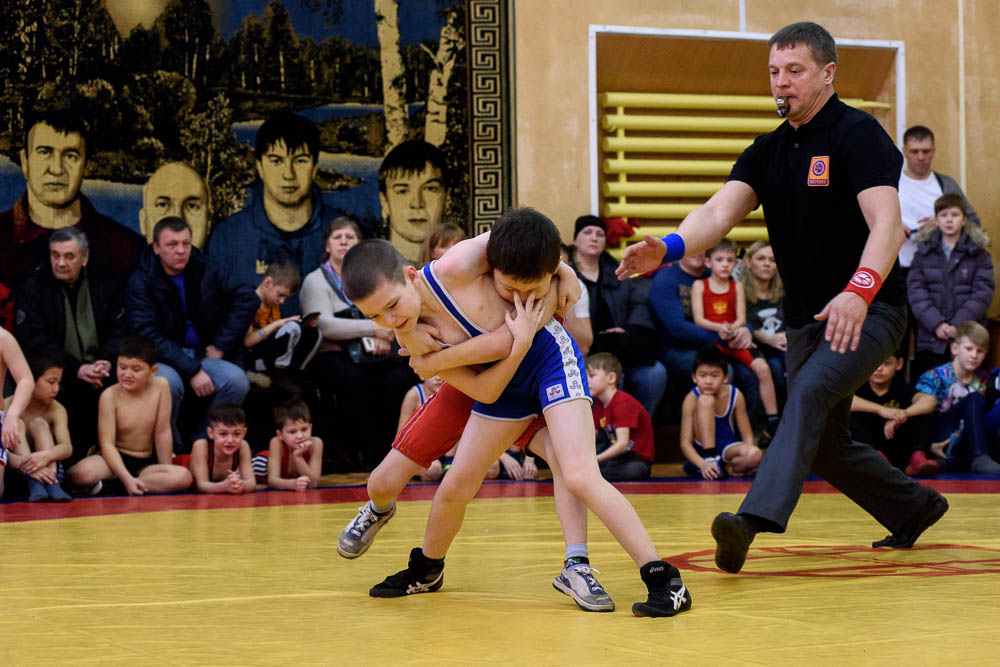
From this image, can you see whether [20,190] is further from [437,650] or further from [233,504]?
[437,650]

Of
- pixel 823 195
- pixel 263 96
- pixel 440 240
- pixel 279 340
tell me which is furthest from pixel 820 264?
pixel 263 96

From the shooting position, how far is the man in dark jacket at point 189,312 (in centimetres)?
642

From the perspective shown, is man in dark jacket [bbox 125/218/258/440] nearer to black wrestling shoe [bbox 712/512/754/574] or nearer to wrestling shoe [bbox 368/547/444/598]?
wrestling shoe [bbox 368/547/444/598]

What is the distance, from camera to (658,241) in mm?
3289

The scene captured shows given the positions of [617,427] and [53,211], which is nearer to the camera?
[617,427]

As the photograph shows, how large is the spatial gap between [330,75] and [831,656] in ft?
20.7

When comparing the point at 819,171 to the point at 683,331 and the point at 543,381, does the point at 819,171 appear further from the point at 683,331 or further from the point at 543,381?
the point at 683,331

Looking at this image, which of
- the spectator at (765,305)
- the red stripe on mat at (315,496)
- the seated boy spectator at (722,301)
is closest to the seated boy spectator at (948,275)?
the spectator at (765,305)

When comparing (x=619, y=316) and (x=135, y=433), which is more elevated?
(x=619, y=316)

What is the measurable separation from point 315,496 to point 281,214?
269 centimetres

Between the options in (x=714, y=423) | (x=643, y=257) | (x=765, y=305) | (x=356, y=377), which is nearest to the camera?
(x=643, y=257)

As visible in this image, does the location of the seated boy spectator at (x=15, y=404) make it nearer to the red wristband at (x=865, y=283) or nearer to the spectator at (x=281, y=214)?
the spectator at (x=281, y=214)

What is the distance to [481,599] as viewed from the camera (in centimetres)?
286

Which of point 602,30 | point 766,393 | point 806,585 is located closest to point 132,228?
point 602,30
